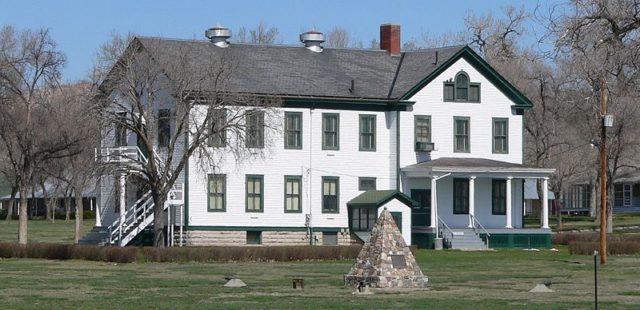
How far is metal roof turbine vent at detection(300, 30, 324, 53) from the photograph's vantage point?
2879 inches

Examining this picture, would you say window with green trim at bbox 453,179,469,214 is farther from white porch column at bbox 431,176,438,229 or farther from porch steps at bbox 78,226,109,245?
porch steps at bbox 78,226,109,245

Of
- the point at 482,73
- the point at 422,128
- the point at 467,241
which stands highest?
the point at 482,73

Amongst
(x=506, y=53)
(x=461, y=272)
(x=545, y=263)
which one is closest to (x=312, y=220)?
(x=545, y=263)

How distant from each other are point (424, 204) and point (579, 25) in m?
43.5

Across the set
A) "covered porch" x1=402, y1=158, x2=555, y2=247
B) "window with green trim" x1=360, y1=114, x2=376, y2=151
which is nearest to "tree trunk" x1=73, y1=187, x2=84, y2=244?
"window with green trim" x1=360, y1=114, x2=376, y2=151

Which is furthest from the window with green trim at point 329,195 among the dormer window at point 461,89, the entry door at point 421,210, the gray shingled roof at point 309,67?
the dormer window at point 461,89

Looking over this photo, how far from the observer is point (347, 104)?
68.6 m

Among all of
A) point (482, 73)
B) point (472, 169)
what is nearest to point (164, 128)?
point (472, 169)

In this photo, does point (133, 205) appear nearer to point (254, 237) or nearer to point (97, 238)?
point (97, 238)

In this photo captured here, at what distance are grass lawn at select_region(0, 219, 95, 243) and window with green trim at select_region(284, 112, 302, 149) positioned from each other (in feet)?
49.5

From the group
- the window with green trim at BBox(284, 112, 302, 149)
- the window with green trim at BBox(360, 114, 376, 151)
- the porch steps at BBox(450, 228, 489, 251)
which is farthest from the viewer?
the window with green trim at BBox(360, 114, 376, 151)

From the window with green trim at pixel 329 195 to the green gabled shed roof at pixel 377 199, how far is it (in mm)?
687

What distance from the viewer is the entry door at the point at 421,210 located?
69.7 metres

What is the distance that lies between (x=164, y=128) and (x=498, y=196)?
17.2 meters
